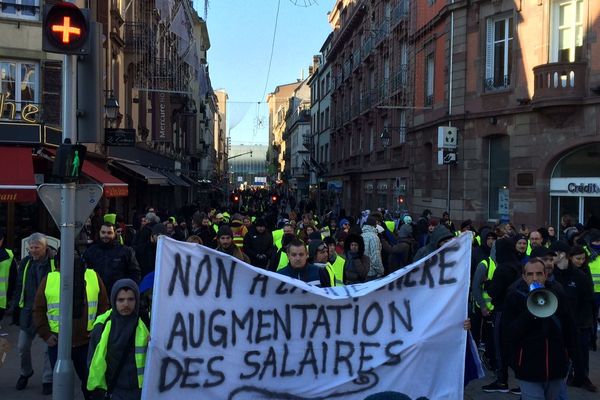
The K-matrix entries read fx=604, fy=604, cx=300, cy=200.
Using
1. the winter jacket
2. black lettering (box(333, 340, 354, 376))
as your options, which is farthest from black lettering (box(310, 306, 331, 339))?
the winter jacket

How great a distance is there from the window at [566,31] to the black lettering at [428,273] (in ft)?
48.4

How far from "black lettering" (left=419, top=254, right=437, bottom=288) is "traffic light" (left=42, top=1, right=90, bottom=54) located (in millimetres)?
3814

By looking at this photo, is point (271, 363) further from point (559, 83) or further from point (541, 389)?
point (559, 83)

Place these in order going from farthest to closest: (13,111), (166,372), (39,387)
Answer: (13,111)
(39,387)
(166,372)

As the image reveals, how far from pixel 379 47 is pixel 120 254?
96.3 ft

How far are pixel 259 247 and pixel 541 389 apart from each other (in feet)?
22.6

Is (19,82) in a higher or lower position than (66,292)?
higher

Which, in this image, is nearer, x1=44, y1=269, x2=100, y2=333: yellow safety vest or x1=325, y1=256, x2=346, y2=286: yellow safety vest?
x1=44, y1=269, x2=100, y2=333: yellow safety vest

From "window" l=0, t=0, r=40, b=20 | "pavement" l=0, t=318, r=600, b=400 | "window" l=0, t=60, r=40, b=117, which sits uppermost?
"window" l=0, t=0, r=40, b=20

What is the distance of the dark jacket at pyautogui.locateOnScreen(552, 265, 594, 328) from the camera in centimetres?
703

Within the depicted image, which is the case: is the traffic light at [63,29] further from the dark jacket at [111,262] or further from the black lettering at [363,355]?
the black lettering at [363,355]

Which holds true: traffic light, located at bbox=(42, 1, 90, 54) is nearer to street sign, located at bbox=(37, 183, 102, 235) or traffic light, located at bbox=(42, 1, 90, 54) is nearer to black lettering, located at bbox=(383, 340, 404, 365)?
street sign, located at bbox=(37, 183, 102, 235)

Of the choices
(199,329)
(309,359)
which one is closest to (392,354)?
(309,359)

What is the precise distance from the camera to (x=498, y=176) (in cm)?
2033
